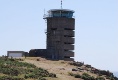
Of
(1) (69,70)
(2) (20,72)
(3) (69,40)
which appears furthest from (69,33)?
(2) (20,72)

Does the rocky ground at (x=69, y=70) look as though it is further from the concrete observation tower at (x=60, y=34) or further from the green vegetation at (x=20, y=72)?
the concrete observation tower at (x=60, y=34)

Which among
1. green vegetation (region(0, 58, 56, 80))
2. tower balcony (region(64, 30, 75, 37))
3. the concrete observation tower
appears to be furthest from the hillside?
tower balcony (region(64, 30, 75, 37))

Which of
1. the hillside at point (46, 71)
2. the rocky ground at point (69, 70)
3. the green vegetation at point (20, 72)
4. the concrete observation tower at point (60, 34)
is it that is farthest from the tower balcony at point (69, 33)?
the green vegetation at point (20, 72)

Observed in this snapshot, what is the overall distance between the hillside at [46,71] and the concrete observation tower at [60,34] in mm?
10047

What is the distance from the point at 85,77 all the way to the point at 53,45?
Result: 1066 inches

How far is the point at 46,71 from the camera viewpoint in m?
58.2

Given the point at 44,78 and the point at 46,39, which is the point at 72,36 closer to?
the point at 46,39

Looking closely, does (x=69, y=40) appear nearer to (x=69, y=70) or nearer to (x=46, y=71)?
(x=69, y=70)

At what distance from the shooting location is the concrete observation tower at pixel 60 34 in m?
84.3

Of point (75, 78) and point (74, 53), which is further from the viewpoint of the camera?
point (74, 53)

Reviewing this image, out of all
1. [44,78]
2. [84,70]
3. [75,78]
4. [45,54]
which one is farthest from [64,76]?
[45,54]

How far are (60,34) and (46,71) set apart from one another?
1069 inches

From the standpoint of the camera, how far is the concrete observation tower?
277 ft

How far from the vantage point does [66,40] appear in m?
85.2
